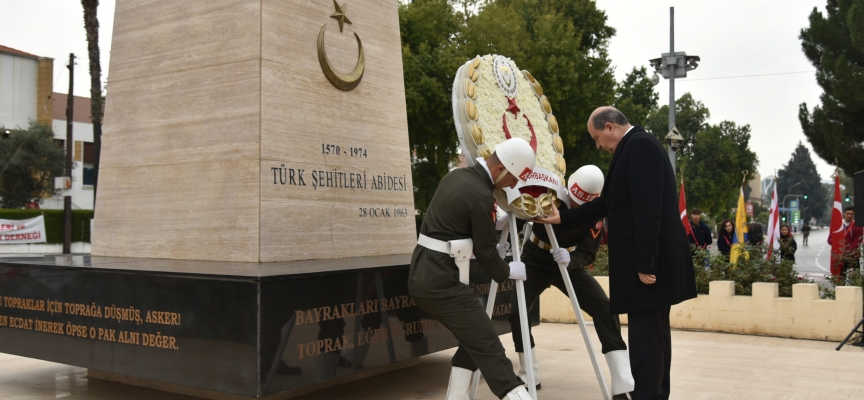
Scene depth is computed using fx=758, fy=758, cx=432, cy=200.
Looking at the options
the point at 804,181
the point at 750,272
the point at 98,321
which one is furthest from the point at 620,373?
the point at 804,181

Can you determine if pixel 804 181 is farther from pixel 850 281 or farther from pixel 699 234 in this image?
pixel 850 281

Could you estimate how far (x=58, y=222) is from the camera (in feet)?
104

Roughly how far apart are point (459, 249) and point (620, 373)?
1.88 m

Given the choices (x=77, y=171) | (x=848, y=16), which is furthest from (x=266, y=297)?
(x=77, y=171)

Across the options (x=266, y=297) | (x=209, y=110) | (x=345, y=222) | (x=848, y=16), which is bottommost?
(x=266, y=297)

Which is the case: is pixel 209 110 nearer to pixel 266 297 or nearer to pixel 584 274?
pixel 266 297

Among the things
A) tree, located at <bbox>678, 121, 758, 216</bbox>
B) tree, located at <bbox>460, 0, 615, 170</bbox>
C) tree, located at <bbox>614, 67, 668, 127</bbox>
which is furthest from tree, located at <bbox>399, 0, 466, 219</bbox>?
tree, located at <bbox>678, 121, 758, 216</bbox>

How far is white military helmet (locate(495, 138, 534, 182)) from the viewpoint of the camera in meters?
4.87

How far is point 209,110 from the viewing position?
22.0 feet

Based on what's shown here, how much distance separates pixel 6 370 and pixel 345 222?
12.4 ft

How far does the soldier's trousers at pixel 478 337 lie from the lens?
4.71 m

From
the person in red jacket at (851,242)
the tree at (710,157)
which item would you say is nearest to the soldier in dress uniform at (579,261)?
the person in red jacket at (851,242)

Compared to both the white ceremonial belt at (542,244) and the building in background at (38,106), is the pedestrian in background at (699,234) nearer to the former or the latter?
the white ceremonial belt at (542,244)

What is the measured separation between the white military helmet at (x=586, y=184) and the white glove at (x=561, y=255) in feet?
2.02
